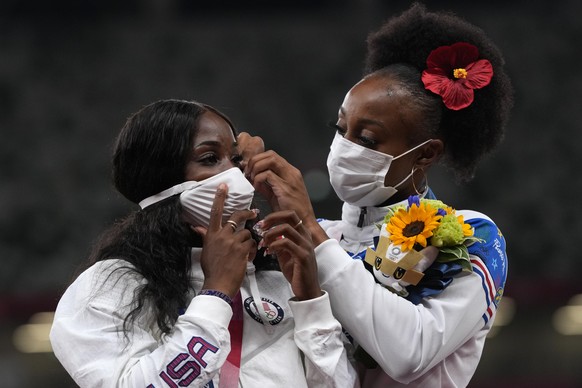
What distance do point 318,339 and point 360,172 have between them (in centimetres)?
66

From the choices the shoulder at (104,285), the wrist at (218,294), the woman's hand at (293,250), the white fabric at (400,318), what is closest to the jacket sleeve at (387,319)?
the white fabric at (400,318)

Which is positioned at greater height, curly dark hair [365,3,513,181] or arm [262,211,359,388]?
curly dark hair [365,3,513,181]

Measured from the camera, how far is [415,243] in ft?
8.61

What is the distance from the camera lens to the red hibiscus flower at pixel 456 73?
9.81 feet

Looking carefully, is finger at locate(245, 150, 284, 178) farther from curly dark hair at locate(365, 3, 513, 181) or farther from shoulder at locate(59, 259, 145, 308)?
curly dark hair at locate(365, 3, 513, 181)

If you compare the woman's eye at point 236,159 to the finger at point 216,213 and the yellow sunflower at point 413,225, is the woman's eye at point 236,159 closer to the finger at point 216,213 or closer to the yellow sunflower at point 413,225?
the finger at point 216,213

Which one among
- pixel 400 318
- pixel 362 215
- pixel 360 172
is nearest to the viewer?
pixel 400 318

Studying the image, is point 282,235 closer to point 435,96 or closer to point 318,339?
point 318,339

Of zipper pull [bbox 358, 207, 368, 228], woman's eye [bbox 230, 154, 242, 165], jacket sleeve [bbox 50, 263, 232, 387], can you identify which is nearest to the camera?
jacket sleeve [bbox 50, 263, 232, 387]

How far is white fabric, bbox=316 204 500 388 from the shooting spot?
2557 millimetres

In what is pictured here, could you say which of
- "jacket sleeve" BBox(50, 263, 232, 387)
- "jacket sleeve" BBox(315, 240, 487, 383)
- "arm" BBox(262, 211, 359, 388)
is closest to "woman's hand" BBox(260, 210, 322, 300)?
"arm" BBox(262, 211, 359, 388)

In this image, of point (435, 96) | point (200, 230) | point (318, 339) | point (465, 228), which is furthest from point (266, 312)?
point (435, 96)

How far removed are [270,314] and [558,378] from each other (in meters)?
5.14

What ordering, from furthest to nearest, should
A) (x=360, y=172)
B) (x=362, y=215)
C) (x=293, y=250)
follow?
(x=362, y=215)
(x=360, y=172)
(x=293, y=250)
